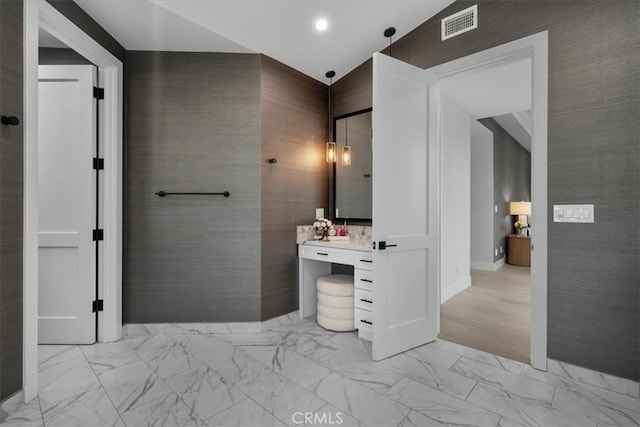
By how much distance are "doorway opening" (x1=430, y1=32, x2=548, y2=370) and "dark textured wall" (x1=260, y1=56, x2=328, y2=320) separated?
1390 millimetres

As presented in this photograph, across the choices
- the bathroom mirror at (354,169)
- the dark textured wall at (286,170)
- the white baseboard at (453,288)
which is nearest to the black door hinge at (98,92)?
the dark textured wall at (286,170)

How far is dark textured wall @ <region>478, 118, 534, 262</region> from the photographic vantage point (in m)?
6.40

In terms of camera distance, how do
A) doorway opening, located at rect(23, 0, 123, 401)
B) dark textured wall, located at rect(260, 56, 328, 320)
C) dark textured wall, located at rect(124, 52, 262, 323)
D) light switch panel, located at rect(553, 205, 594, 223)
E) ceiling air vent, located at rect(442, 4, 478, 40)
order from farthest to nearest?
dark textured wall, located at rect(260, 56, 328, 320), dark textured wall, located at rect(124, 52, 262, 323), ceiling air vent, located at rect(442, 4, 478, 40), light switch panel, located at rect(553, 205, 594, 223), doorway opening, located at rect(23, 0, 123, 401)

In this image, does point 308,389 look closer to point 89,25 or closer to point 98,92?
point 98,92

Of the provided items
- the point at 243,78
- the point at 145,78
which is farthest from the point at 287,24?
the point at 145,78

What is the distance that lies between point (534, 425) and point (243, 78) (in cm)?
335

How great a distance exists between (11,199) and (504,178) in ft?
25.0

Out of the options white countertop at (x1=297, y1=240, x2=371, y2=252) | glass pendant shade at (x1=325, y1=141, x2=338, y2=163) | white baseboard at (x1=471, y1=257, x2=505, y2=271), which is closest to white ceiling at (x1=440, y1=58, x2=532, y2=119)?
glass pendant shade at (x1=325, y1=141, x2=338, y2=163)

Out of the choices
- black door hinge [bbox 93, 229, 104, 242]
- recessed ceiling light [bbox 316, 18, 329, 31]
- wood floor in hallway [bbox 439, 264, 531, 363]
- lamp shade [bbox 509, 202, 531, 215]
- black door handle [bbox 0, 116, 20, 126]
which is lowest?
wood floor in hallway [bbox 439, 264, 531, 363]

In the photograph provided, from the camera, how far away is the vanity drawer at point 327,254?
3062 mm

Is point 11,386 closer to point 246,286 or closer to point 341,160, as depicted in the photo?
point 246,286

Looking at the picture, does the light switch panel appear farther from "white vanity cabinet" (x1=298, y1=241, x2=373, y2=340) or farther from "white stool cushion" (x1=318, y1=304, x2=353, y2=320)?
"white stool cushion" (x1=318, y1=304, x2=353, y2=320)

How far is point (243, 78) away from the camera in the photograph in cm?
313

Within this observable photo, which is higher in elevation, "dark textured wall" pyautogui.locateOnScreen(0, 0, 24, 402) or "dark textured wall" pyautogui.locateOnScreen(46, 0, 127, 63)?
"dark textured wall" pyautogui.locateOnScreen(46, 0, 127, 63)
